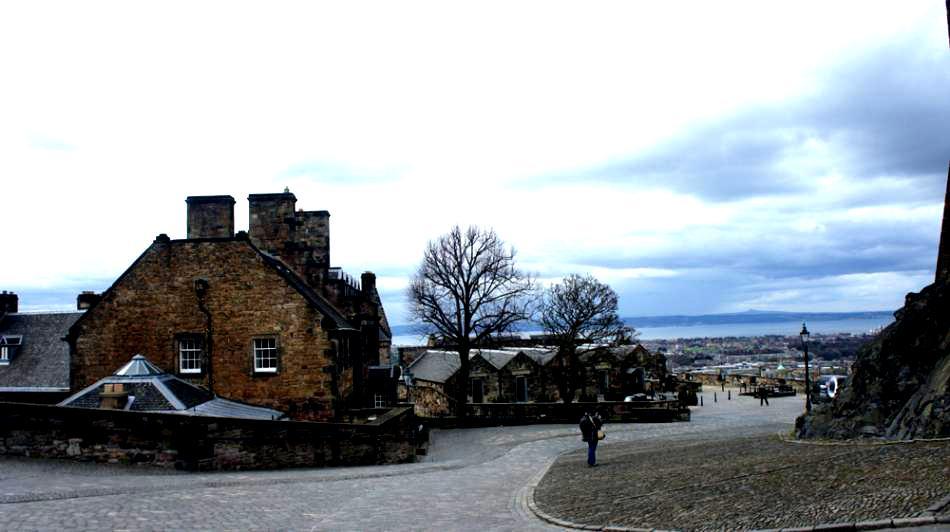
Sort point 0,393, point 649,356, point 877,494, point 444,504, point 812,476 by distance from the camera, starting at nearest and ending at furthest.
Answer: point 877,494 < point 812,476 < point 444,504 < point 0,393 < point 649,356

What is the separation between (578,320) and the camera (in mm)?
45594

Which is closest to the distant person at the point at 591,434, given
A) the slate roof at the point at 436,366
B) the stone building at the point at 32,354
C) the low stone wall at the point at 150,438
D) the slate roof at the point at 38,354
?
the low stone wall at the point at 150,438

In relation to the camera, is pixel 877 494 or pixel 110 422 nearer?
pixel 877 494

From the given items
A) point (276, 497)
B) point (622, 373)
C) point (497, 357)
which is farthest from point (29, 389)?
point (622, 373)

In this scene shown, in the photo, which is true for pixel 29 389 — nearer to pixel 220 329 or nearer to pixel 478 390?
pixel 220 329

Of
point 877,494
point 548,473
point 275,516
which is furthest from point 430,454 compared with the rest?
point 877,494

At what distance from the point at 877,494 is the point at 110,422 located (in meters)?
17.5

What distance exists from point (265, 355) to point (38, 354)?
1350 centimetres

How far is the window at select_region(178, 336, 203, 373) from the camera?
27594mm

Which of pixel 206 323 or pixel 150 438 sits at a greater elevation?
pixel 206 323

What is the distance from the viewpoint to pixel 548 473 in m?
18.6

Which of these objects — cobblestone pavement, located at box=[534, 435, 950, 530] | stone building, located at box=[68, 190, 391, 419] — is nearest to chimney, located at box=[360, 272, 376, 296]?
stone building, located at box=[68, 190, 391, 419]

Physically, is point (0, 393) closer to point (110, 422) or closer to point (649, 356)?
point (110, 422)

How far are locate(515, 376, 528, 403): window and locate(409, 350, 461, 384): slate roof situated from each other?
16.7 ft
